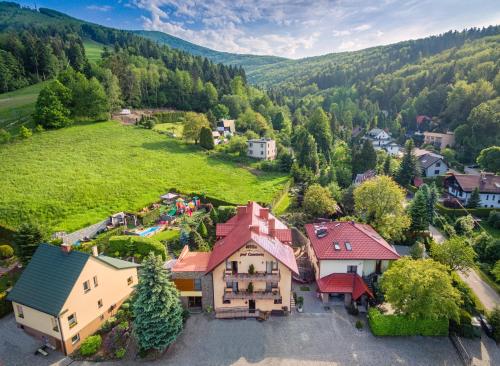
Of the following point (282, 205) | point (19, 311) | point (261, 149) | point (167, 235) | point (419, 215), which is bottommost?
point (282, 205)

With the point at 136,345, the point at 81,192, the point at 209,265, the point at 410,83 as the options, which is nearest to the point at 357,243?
the point at 209,265

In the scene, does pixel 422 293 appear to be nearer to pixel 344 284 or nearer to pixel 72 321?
pixel 344 284

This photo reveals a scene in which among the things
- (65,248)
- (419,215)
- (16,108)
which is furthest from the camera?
(16,108)

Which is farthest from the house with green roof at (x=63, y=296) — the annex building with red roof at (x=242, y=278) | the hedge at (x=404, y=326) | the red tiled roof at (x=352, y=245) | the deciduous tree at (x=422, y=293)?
the deciduous tree at (x=422, y=293)

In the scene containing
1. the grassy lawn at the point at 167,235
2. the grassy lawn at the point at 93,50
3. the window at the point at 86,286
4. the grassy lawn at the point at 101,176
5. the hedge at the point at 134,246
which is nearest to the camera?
the window at the point at 86,286

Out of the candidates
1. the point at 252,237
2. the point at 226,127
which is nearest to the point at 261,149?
the point at 226,127

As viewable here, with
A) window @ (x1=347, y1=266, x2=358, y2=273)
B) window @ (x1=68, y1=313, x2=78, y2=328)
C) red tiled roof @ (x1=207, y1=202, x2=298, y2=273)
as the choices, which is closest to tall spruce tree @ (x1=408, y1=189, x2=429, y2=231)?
window @ (x1=347, y1=266, x2=358, y2=273)

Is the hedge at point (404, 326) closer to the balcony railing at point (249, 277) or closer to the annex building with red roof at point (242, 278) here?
the annex building with red roof at point (242, 278)
